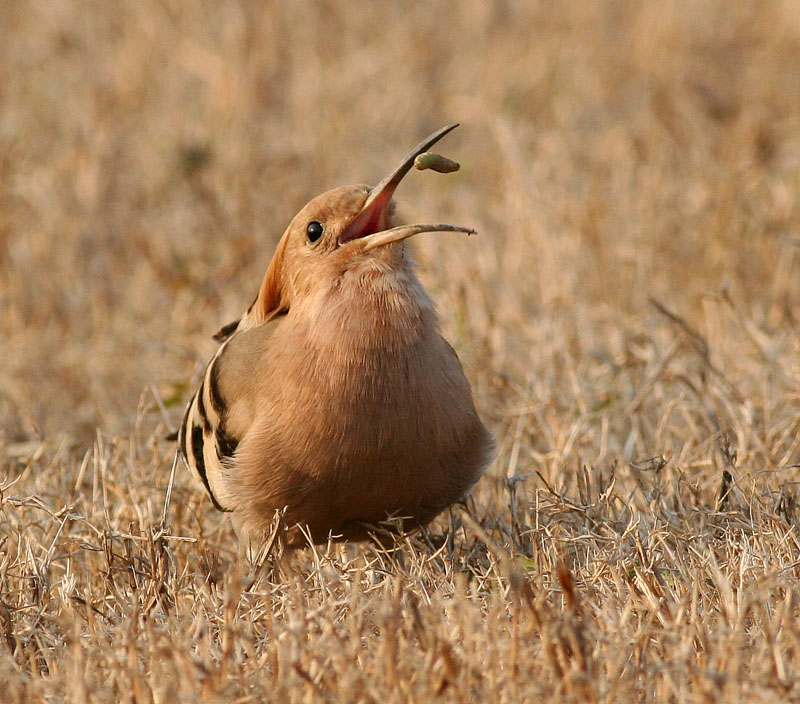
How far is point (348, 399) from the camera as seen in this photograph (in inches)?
120

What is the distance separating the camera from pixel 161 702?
234cm

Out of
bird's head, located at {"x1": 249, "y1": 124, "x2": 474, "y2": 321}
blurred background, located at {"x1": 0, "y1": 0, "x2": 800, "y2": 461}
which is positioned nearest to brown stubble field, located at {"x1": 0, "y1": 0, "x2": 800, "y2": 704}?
blurred background, located at {"x1": 0, "y1": 0, "x2": 800, "y2": 461}

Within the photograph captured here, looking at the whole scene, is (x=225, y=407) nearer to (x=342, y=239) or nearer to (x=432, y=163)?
(x=342, y=239)

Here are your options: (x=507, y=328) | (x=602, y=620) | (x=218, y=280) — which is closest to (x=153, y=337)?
(x=218, y=280)

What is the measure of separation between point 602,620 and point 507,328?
7.86 ft

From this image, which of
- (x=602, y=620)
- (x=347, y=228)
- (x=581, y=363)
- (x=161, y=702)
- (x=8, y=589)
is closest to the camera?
(x=161, y=702)

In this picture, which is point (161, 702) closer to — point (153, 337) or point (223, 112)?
point (153, 337)

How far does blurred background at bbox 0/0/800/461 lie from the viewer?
4859 millimetres

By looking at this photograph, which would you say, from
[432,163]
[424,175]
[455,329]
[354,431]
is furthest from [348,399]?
[424,175]

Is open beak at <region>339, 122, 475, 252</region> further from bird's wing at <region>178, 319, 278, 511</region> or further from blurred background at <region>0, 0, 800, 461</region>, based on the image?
blurred background at <region>0, 0, 800, 461</region>

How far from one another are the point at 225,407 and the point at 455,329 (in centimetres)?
143

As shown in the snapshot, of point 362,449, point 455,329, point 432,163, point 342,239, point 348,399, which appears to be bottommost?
point 455,329

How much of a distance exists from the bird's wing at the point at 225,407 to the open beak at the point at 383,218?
1.15 ft

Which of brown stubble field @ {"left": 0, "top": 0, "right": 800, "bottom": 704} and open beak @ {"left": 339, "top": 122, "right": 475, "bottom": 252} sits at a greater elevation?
open beak @ {"left": 339, "top": 122, "right": 475, "bottom": 252}
